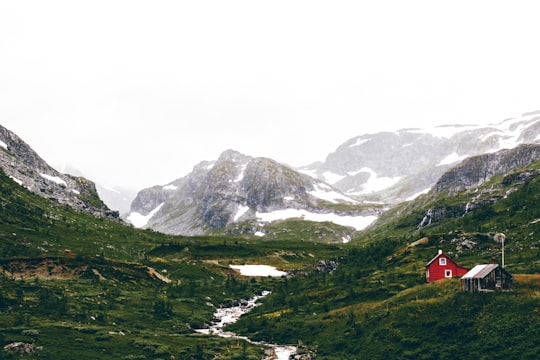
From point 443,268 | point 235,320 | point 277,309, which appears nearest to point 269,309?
point 277,309

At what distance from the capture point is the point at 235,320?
120125mm

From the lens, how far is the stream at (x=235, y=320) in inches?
3424

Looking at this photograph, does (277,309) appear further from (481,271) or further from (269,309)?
(481,271)

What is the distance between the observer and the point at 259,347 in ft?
297

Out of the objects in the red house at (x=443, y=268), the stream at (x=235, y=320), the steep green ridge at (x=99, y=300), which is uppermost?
the red house at (x=443, y=268)

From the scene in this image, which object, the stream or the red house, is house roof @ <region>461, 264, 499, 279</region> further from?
the stream

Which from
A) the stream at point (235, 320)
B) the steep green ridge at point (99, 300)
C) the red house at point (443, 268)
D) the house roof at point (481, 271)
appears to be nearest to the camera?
the steep green ridge at point (99, 300)

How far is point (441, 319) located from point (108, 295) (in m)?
80.8

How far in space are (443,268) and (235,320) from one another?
4892cm

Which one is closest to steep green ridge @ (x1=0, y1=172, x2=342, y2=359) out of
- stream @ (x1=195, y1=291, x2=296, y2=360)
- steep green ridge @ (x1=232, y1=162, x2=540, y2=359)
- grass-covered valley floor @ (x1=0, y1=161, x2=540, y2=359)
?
grass-covered valley floor @ (x1=0, y1=161, x2=540, y2=359)

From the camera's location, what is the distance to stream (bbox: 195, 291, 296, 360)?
285 feet

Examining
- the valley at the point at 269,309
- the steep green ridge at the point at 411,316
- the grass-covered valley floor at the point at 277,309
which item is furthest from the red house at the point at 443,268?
the steep green ridge at the point at 411,316

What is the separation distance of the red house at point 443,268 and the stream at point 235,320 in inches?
1598

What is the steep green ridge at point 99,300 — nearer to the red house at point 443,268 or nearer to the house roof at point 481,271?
the house roof at point 481,271
